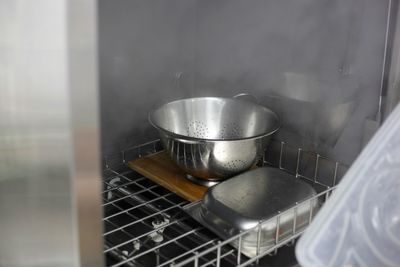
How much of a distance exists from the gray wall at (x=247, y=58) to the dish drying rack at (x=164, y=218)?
0.11ft

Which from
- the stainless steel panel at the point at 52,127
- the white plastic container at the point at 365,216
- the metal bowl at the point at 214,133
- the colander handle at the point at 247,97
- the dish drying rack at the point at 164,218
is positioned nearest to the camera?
the stainless steel panel at the point at 52,127

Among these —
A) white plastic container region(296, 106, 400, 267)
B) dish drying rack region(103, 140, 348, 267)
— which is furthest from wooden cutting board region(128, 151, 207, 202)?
white plastic container region(296, 106, 400, 267)

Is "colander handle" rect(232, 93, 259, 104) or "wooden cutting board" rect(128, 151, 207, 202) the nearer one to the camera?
"wooden cutting board" rect(128, 151, 207, 202)

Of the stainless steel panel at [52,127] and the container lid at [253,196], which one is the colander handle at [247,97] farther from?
the stainless steel panel at [52,127]

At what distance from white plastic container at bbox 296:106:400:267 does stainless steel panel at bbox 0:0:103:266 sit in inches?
11.2

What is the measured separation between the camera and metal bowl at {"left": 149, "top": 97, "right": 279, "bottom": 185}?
36.5 inches

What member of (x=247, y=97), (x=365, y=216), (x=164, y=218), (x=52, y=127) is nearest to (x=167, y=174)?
(x=164, y=218)

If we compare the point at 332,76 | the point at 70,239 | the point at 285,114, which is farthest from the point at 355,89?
the point at 70,239

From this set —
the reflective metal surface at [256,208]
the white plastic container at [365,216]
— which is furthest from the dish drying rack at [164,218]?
the white plastic container at [365,216]

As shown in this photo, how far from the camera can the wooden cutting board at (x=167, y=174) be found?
96 centimetres

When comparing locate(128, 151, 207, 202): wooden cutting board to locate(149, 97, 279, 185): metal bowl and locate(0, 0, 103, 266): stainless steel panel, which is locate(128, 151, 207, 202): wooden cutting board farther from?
locate(0, 0, 103, 266): stainless steel panel

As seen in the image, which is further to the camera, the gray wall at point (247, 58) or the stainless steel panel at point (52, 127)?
the gray wall at point (247, 58)

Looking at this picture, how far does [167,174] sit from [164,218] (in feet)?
0.39

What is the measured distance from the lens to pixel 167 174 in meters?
1.02
